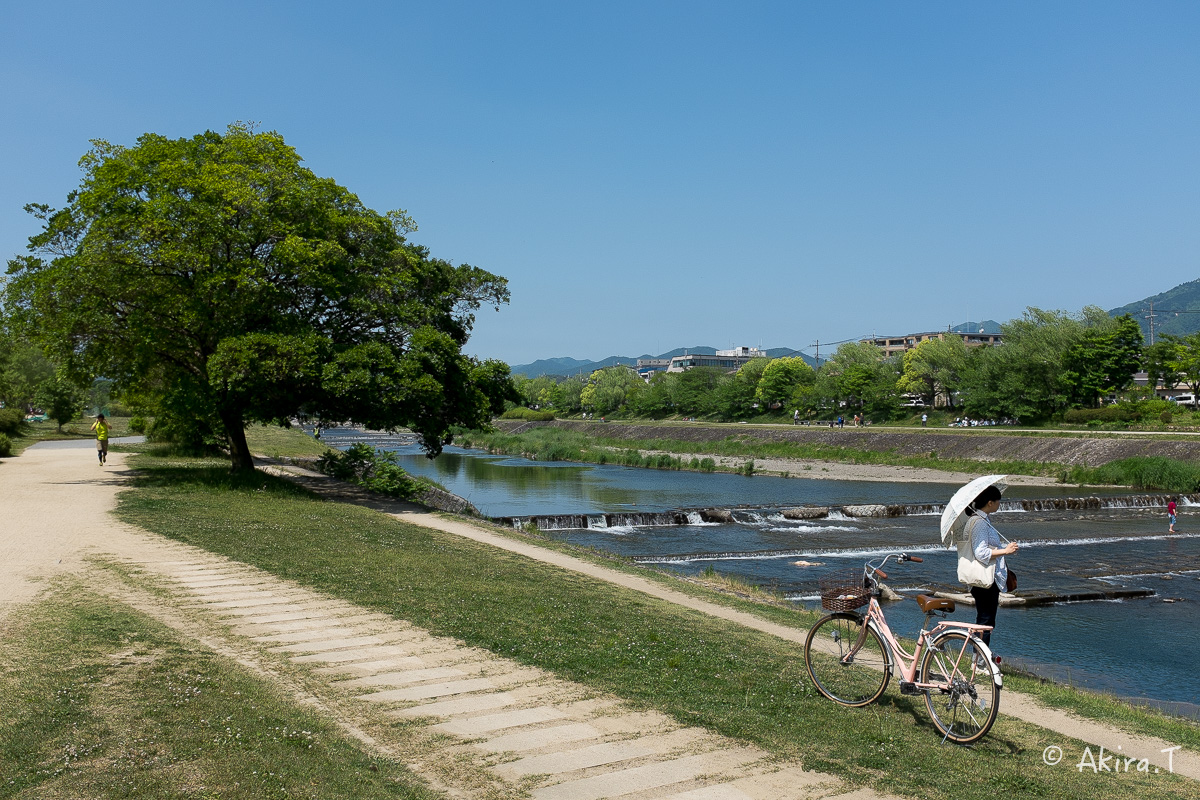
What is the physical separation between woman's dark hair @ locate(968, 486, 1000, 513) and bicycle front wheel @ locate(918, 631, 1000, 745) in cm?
115

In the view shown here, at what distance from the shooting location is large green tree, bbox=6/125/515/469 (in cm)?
2305

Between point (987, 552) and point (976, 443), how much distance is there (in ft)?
186

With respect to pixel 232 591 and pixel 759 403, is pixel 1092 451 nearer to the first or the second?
pixel 232 591

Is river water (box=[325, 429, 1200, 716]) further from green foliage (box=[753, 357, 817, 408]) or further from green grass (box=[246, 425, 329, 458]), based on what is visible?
green foliage (box=[753, 357, 817, 408])

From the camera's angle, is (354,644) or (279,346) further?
(279,346)

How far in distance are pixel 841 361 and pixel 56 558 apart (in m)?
113

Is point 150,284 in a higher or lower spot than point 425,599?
higher

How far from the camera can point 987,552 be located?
723 centimetres

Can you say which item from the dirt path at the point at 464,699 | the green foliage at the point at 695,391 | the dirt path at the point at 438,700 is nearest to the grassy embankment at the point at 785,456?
the green foliage at the point at 695,391

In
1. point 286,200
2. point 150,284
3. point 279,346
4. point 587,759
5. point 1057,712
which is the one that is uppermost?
point 286,200

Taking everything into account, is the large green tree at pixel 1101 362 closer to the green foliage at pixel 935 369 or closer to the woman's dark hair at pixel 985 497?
the green foliage at pixel 935 369

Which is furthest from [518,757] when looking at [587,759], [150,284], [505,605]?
[150,284]

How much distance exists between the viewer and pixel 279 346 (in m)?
22.6

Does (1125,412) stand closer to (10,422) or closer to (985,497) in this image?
(985,497)
